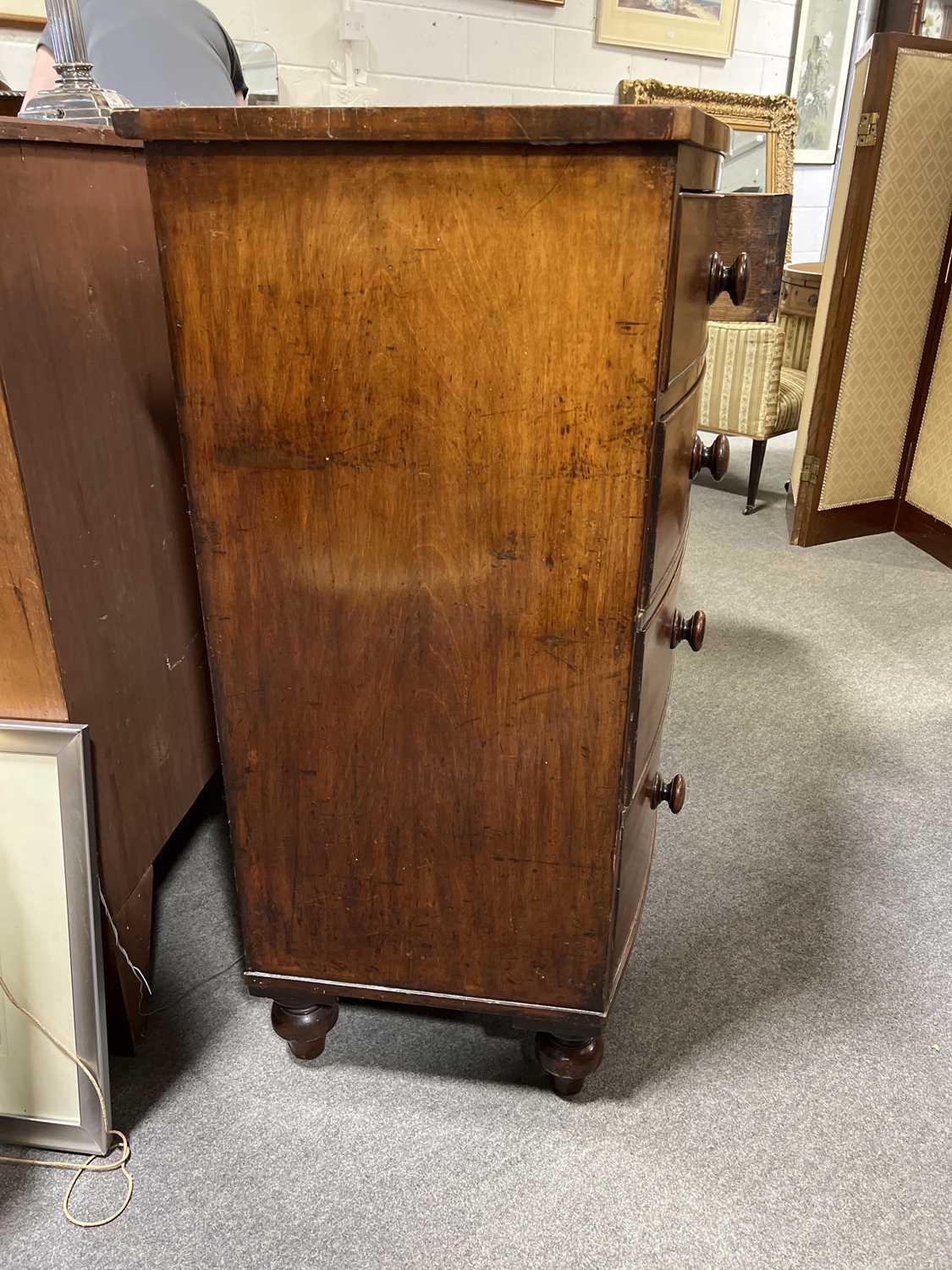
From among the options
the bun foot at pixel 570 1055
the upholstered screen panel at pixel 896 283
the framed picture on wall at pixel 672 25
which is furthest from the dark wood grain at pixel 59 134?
the framed picture on wall at pixel 672 25

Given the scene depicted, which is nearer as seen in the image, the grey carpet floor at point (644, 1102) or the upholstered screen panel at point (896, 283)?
the grey carpet floor at point (644, 1102)

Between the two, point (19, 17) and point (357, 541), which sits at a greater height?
point (19, 17)

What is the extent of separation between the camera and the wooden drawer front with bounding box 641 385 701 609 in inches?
34.1

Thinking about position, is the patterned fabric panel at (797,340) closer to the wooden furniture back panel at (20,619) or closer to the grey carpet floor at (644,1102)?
the grey carpet floor at (644,1102)

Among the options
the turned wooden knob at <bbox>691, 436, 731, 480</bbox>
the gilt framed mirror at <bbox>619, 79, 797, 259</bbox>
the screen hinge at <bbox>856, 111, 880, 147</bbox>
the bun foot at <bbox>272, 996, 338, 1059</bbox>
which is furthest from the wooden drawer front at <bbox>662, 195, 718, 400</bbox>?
the gilt framed mirror at <bbox>619, 79, 797, 259</bbox>

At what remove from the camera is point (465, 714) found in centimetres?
97

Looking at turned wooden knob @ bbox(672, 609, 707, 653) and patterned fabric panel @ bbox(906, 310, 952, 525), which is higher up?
turned wooden knob @ bbox(672, 609, 707, 653)

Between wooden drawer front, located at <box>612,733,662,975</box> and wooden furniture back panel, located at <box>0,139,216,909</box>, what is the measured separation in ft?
2.05

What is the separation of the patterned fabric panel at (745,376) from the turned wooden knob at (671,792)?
2.05 m

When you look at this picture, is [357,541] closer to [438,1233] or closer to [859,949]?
[438,1233]

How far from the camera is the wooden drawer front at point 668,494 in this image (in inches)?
34.1

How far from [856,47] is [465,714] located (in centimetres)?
459

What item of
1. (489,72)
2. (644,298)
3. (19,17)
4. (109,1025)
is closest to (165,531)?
(109,1025)

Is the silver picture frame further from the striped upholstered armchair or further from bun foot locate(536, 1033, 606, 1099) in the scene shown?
the striped upholstered armchair
